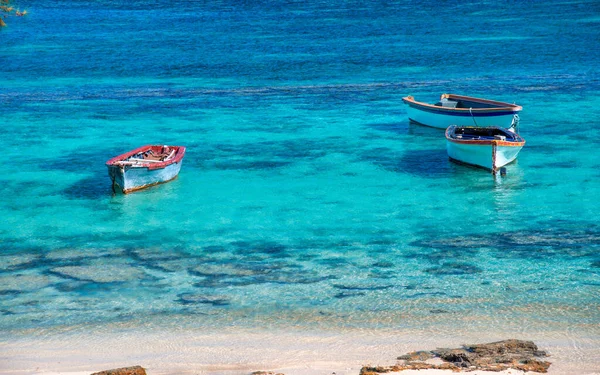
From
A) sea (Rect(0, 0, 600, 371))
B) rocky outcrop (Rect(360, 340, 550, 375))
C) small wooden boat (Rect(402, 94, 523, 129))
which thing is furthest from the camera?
small wooden boat (Rect(402, 94, 523, 129))

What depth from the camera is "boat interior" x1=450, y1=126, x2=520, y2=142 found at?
2424cm

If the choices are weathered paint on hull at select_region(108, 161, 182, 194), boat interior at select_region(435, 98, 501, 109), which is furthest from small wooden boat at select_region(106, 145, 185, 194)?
boat interior at select_region(435, 98, 501, 109)

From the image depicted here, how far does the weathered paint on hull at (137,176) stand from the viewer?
22.0 meters

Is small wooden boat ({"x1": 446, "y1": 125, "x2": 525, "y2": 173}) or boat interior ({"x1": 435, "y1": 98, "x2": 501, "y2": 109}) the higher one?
boat interior ({"x1": 435, "y1": 98, "x2": 501, "y2": 109})

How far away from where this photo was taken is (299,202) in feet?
71.4

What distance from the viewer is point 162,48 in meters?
54.9

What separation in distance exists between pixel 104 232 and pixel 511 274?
9557 millimetres

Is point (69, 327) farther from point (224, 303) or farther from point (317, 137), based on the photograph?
point (317, 137)

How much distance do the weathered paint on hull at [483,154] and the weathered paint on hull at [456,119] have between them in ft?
9.97

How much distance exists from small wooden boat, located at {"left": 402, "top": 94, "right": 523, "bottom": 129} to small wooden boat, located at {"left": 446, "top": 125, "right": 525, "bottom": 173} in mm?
2027

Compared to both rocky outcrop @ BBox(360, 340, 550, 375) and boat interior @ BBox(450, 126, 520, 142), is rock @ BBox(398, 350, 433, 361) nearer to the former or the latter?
rocky outcrop @ BBox(360, 340, 550, 375)

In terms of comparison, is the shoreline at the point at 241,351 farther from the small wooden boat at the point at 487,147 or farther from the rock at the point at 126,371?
the small wooden boat at the point at 487,147

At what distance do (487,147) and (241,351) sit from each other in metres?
12.8

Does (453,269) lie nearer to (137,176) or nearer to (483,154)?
(483,154)
